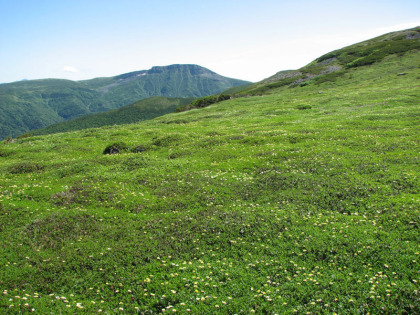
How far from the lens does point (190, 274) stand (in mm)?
10734

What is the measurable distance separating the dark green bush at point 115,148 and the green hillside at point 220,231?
4426 millimetres

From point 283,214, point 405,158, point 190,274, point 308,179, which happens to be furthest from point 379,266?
point 405,158

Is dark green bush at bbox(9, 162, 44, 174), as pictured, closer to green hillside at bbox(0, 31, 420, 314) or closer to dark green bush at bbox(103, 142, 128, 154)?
green hillside at bbox(0, 31, 420, 314)

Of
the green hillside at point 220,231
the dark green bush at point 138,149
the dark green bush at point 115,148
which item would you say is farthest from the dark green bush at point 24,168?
the dark green bush at point 138,149

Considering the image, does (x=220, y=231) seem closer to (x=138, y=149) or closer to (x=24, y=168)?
(x=138, y=149)

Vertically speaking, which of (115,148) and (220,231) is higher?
(115,148)

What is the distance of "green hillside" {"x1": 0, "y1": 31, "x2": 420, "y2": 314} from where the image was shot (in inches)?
369

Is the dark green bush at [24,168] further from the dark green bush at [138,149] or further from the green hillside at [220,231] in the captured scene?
the dark green bush at [138,149]

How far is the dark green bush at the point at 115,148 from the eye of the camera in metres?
31.4

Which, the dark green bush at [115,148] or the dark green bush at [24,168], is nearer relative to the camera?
the dark green bush at [24,168]

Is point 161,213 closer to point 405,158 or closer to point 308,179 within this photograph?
point 308,179

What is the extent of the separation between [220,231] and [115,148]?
72.3 ft

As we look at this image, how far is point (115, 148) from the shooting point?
104ft

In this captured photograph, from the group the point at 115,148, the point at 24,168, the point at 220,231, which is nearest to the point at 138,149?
the point at 115,148
